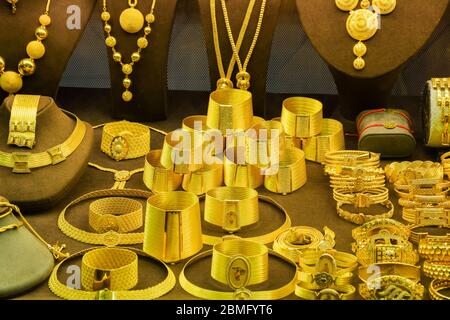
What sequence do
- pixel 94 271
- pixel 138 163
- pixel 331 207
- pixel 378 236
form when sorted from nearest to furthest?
pixel 94 271
pixel 378 236
pixel 331 207
pixel 138 163

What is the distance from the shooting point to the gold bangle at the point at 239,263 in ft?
6.52

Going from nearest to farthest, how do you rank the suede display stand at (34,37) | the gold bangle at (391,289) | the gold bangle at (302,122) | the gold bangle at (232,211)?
the gold bangle at (391,289), the gold bangle at (232,211), the gold bangle at (302,122), the suede display stand at (34,37)

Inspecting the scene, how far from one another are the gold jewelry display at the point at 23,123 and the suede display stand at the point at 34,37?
29 cm

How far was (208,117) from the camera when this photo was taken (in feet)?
8.09

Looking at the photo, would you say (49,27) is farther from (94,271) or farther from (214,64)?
(94,271)

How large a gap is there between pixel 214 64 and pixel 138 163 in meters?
0.31

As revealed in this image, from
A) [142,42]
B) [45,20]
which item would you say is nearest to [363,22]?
[142,42]

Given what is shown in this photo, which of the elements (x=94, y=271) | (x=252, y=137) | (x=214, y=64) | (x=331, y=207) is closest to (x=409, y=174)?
(x=331, y=207)

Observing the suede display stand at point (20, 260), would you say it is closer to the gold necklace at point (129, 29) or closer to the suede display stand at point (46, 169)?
the suede display stand at point (46, 169)

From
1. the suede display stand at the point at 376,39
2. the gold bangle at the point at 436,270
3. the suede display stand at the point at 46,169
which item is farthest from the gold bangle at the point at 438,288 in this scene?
the suede display stand at the point at 46,169

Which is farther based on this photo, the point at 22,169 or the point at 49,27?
the point at 49,27

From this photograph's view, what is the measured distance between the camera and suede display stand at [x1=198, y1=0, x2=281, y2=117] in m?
2.61

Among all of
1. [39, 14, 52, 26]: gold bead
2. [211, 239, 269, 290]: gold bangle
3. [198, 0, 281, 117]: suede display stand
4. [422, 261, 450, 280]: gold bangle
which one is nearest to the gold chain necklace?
[198, 0, 281, 117]: suede display stand

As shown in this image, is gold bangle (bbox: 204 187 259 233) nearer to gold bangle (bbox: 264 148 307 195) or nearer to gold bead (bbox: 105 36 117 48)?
gold bangle (bbox: 264 148 307 195)
